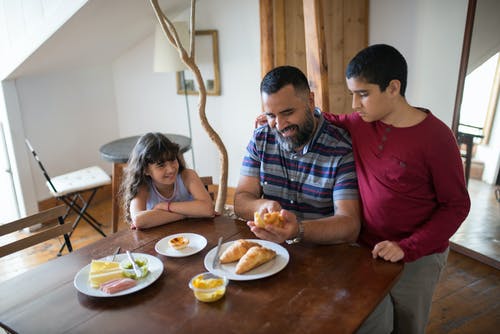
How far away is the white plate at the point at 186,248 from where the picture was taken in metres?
1.63

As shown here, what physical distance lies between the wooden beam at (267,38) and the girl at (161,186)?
151cm

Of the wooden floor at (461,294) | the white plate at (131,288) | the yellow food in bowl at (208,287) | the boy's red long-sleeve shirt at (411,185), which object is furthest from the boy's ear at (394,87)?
the wooden floor at (461,294)

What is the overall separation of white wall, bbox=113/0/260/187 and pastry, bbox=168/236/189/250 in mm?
2524

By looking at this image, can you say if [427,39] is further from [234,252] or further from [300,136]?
[234,252]

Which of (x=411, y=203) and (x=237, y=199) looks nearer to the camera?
(x=411, y=203)

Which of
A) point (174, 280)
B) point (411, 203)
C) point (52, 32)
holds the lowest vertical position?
point (174, 280)

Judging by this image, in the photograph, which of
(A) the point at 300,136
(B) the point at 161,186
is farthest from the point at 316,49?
(B) the point at 161,186

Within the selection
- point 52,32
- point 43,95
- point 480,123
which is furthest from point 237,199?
point 43,95

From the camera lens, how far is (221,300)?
1.34 m

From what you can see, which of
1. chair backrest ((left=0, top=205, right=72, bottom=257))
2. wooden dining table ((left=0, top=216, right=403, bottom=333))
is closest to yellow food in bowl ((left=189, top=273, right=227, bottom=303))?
wooden dining table ((left=0, top=216, right=403, bottom=333))

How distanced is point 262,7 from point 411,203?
91.4 inches

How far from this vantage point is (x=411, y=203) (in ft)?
5.43

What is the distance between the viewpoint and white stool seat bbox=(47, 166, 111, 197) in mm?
3344

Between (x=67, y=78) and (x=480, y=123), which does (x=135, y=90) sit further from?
(x=480, y=123)
